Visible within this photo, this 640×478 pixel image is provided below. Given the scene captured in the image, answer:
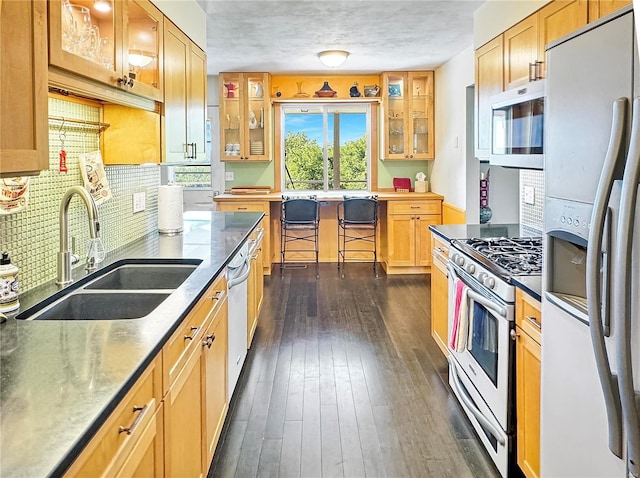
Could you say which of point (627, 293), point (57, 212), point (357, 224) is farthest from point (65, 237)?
point (357, 224)

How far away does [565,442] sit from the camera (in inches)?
63.2

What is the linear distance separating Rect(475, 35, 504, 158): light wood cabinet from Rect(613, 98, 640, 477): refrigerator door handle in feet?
7.53

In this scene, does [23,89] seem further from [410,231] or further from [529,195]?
[410,231]

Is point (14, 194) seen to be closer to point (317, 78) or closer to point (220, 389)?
point (220, 389)

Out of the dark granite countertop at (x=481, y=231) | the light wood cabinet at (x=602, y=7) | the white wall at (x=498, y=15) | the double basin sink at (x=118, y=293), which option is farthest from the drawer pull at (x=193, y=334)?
the white wall at (x=498, y=15)

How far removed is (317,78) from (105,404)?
6422 millimetres

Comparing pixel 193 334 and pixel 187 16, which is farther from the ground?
pixel 187 16

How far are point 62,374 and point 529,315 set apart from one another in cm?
158

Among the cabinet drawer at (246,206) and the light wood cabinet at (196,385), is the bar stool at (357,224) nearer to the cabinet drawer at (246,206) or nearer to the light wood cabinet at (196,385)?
the cabinet drawer at (246,206)

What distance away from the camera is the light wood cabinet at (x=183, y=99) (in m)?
2.81

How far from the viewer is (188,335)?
1.71 m

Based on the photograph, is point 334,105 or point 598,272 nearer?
point 598,272

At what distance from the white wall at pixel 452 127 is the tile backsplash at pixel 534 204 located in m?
1.76

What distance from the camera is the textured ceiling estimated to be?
12.8 feet
